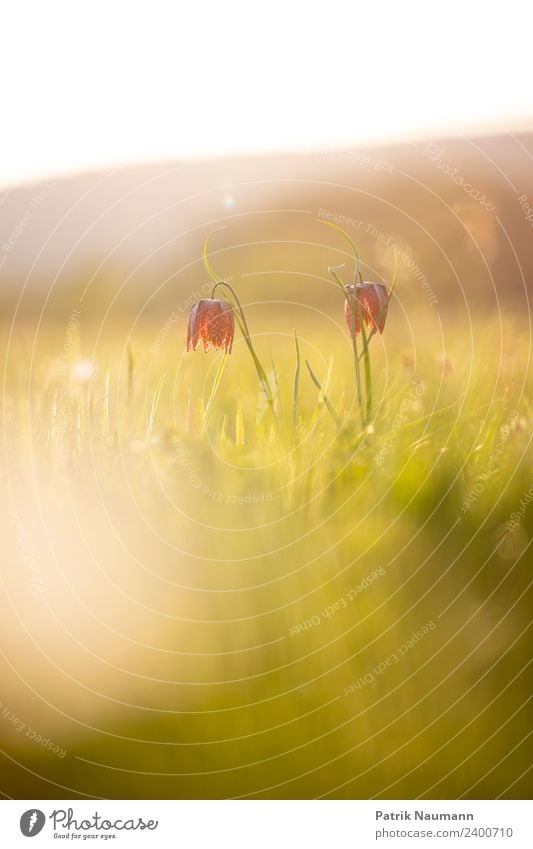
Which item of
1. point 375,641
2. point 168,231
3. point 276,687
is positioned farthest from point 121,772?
point 168,231

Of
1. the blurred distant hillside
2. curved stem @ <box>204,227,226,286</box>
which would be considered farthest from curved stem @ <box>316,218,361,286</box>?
curved stem @ <box>204,227,226,286</box>

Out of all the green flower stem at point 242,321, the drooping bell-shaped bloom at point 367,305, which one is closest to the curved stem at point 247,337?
the green flower stem at point 242,321

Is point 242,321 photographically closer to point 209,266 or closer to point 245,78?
point 209,266

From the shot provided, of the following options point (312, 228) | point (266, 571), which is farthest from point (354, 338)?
point (266, 571)

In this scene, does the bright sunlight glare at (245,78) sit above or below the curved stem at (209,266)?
above

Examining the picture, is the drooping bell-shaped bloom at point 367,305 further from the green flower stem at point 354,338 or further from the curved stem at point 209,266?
the curved stem at point 209,266
